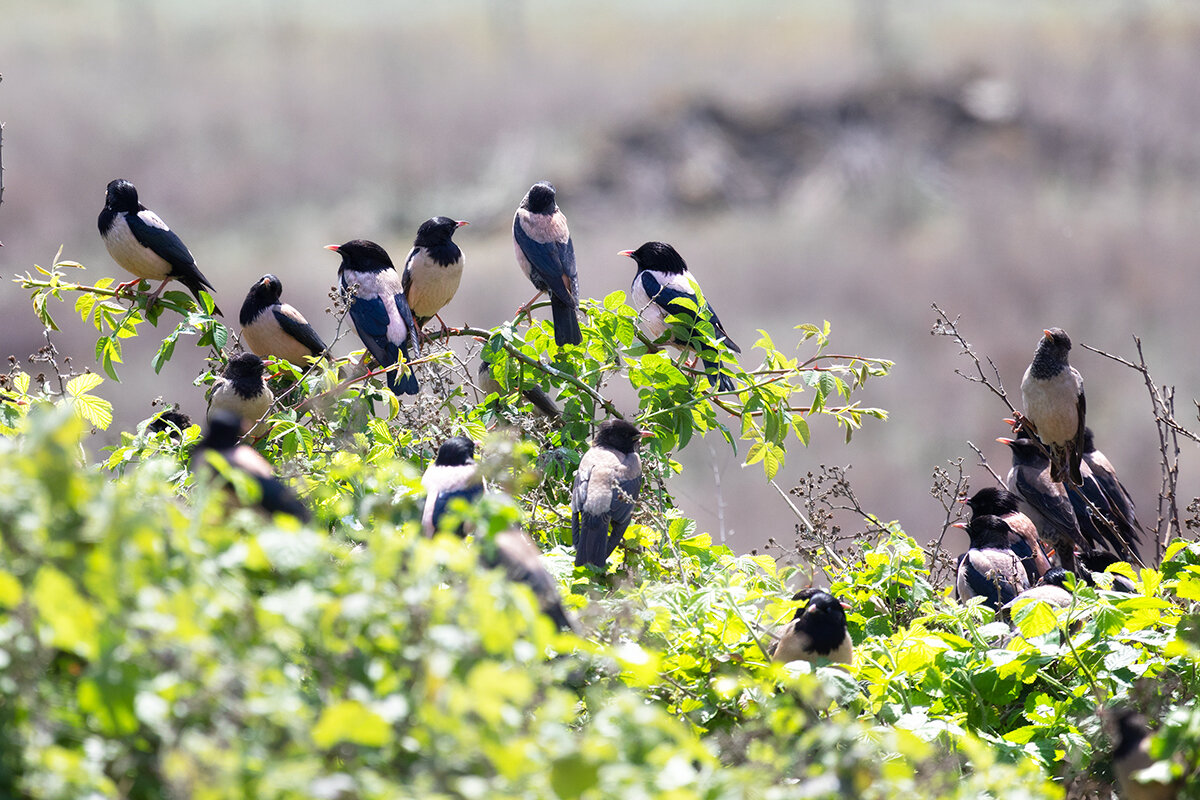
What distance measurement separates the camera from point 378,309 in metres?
5.40

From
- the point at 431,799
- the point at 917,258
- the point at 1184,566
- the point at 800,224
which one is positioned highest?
the point at 800,224

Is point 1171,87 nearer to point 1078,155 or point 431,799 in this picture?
point 1078,155

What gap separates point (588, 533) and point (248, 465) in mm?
1337

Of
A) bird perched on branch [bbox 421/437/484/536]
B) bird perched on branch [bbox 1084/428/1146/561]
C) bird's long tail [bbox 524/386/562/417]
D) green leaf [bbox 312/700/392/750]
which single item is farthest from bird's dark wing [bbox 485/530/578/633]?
bird perched on branch [bbox 1084/428/1146/561]

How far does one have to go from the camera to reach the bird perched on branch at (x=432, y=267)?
20.0 ft

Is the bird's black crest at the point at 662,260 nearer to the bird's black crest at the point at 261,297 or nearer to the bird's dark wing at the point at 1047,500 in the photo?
the bird's black crest at the point at 261,297

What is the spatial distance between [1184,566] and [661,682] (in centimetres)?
170

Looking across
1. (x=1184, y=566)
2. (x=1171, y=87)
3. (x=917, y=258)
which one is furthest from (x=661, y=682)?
(x=1171, y=87)

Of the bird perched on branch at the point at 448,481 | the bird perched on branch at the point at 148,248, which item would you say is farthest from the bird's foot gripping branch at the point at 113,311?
the bird perched on branch at the point at 448,481

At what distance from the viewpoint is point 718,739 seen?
2.79 metres

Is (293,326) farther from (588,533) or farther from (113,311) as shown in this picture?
(588,533)

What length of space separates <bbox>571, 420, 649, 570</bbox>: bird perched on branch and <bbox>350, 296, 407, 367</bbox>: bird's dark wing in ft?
4.35

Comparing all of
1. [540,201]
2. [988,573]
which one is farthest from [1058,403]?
[540,201]

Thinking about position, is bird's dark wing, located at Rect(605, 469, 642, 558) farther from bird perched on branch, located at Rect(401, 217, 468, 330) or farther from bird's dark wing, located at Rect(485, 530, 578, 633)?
bird perched on branch, located at Rect(401, 217, 468, 330)
